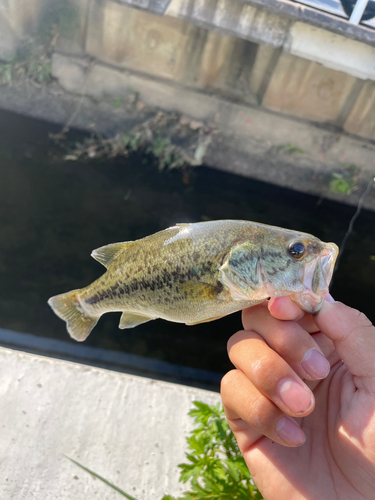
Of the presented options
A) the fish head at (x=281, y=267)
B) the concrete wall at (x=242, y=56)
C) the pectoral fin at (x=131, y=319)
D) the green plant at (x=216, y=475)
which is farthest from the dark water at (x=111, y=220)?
the fish head at (x=281, y=267)

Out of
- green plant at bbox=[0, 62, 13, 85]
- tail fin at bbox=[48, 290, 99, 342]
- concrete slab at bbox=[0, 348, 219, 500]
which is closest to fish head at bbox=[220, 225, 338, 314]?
tail fin at bbox=[48, 290, 99, 342]

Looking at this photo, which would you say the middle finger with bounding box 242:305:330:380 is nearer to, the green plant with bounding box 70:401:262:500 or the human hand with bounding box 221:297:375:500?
the human hand with bounding box 221:297:375:500

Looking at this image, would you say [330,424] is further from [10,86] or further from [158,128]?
[10,86]

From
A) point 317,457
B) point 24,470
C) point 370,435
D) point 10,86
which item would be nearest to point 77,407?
point 24,470

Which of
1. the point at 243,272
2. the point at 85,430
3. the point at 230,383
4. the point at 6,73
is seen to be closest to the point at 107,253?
the point at 243,272

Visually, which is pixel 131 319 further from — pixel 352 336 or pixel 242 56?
pixel 242 56

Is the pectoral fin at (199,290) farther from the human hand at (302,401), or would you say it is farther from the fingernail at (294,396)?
the fingernail at (294,396)
